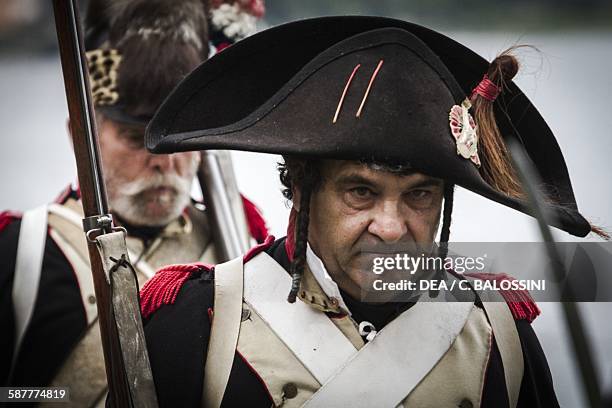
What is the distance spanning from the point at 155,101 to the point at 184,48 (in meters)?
0.28

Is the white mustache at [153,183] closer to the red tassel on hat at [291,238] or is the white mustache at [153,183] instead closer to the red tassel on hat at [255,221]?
the red tassel on hat at [255,221]

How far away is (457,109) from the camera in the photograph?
2668 millimetres

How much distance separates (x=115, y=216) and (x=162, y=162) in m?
0.32

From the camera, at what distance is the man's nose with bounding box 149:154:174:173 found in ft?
14.3

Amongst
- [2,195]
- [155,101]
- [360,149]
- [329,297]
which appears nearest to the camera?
[360,149]

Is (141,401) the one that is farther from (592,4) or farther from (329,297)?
(592,4)

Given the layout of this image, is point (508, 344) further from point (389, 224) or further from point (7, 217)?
point (7, 217)

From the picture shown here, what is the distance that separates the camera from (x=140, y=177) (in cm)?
438

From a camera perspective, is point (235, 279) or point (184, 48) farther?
point (184, 48)

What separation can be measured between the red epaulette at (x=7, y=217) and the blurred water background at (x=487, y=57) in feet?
1.76

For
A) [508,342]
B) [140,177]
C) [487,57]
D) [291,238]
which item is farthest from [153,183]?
[508,342]

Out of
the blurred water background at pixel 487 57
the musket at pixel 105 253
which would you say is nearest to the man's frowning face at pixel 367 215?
the musket at pixel 105 253

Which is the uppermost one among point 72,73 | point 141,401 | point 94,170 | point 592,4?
point 592,4

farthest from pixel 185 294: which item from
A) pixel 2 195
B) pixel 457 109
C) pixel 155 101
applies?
pixel 2 195
